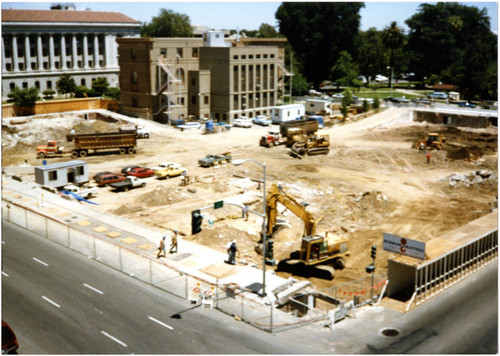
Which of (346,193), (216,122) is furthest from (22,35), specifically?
(346,193)

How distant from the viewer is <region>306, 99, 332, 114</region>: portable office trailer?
4003 inches

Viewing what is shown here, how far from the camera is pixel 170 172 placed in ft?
204

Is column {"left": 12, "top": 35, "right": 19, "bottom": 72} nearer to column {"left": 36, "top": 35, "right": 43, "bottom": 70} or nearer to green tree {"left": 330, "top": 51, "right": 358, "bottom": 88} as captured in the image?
column {"left": 36, "top": 35, "right": 43, "bottom": 70}

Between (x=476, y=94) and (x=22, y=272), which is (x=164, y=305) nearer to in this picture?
(x=22, y=272)

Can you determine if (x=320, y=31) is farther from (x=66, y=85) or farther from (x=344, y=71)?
(x=66, y=85)

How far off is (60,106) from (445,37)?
95.6 metres

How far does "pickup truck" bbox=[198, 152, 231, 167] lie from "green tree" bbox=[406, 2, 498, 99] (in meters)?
76.4

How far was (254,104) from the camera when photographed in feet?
325

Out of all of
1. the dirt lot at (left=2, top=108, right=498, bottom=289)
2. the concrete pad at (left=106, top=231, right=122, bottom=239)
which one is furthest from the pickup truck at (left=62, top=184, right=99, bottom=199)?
the concrete pad at (left=106, top=231, right=122, bottom=239)

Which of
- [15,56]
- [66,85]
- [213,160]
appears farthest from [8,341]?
[15,56]

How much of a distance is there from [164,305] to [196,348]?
17.4 feet

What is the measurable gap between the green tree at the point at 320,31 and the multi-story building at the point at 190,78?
1884 inches

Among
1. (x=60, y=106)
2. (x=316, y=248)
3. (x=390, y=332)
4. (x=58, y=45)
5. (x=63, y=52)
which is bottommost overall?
(x=390, y=332)

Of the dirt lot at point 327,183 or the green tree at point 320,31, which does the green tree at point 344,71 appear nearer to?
the green tree at point 320,31
